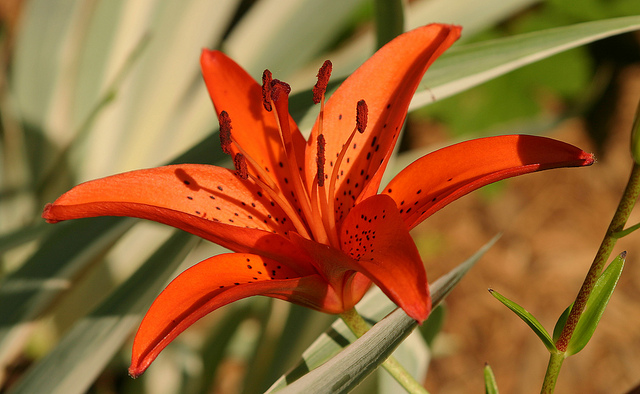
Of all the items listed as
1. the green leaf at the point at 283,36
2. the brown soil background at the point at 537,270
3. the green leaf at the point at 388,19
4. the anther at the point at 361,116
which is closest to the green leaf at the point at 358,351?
the anther at the point at 361,116

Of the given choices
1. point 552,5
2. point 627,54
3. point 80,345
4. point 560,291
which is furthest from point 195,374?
point 627,54

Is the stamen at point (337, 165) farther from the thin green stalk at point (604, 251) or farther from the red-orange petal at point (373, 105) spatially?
the thin green stalk at point (604, 251)

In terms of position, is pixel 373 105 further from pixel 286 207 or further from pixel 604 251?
pixel 604 251

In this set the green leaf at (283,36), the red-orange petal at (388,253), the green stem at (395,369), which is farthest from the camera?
the green leaf at (283,36)

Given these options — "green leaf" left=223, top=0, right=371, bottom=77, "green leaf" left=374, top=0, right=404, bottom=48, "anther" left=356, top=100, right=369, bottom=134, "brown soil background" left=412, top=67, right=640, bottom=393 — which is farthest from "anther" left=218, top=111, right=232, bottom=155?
"brown soil background" left=412, top=67, right=640, bottom=393

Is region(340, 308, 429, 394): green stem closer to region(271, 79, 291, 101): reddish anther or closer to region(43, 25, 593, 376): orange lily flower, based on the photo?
region(43, 25, 593, 376): orange lily flower

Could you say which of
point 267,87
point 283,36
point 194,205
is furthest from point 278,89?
point 283,36
